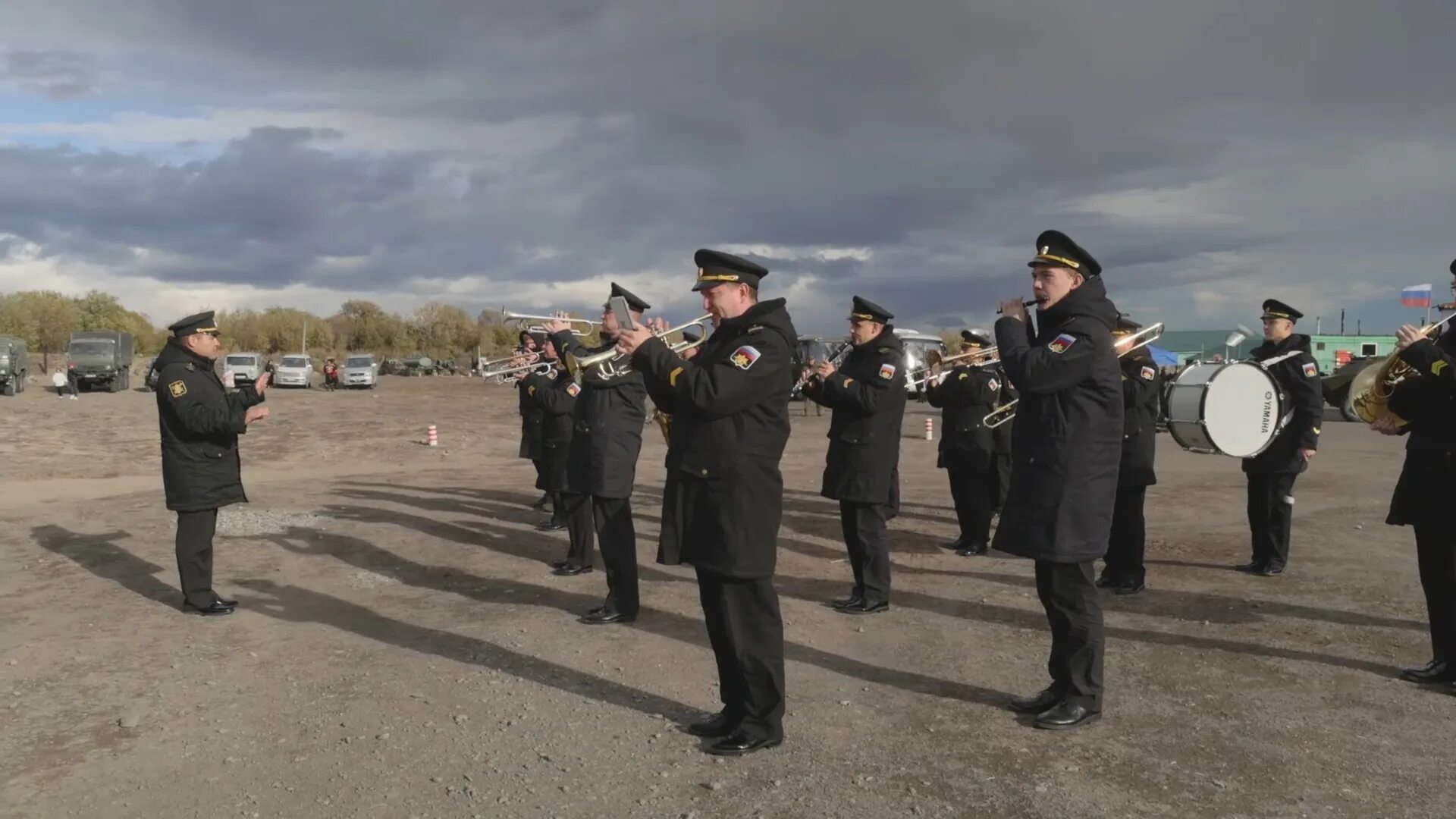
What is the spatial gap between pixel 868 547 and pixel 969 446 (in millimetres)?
2780

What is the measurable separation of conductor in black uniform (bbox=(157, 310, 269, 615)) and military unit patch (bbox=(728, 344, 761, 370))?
13.5 ft

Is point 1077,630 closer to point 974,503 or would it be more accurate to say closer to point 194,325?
point 974,503

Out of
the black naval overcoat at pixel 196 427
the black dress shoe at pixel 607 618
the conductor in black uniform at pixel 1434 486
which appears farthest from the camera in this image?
the black naval overcoat at pixel 196 427

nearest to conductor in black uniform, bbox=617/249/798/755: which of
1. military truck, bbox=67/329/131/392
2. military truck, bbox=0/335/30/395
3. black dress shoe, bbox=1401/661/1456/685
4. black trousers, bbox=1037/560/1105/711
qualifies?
black trousers, bbox=1037/560/1105/711

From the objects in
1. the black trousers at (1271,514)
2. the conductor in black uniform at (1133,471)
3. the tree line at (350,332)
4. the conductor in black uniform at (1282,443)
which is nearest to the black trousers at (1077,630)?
the conductor in black uniform at (1133,471)

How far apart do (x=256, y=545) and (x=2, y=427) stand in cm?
1646

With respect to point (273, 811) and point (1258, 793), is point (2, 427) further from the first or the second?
point (1258, 793)

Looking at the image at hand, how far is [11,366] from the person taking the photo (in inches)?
1319

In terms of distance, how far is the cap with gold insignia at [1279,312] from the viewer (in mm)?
8109

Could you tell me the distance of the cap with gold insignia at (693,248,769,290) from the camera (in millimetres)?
4672

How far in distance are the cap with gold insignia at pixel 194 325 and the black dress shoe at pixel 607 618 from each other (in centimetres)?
324

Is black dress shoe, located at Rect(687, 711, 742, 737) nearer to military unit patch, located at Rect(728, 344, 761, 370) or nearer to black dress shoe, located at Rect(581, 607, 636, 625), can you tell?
military unit patch, located at Rect(728, 344, 761, 370)

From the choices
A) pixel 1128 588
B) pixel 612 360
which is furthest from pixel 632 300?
pixel 1128 588

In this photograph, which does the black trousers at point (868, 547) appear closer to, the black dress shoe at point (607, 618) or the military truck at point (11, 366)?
the black dress shoe at point (607, 618)
